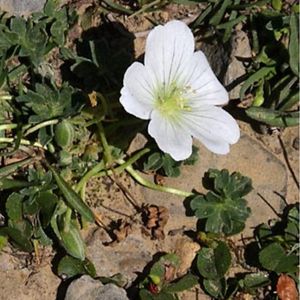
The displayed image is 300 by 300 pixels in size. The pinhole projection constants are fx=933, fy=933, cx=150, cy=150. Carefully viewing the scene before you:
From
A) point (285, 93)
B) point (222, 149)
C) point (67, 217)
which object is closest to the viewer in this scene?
point (222, 149)

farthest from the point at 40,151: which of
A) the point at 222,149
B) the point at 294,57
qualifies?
the point at 294,57

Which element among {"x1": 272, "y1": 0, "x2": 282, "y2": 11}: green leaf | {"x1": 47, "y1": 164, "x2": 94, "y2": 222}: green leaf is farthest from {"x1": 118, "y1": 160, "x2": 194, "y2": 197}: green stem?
{"x1": 272, "y1": 0, "x2": 282, "y2": 11}: green leaf

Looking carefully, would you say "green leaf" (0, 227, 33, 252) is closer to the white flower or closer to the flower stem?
the flower stem

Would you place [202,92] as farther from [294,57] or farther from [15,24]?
[15,24]

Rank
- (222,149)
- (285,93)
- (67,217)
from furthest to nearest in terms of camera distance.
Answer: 1. (285,93)
2. (67,217)
3. (222,149)

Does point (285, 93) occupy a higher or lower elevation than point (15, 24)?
lower

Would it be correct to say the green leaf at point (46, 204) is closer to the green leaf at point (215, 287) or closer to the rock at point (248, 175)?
the rock at point (248, 175)
